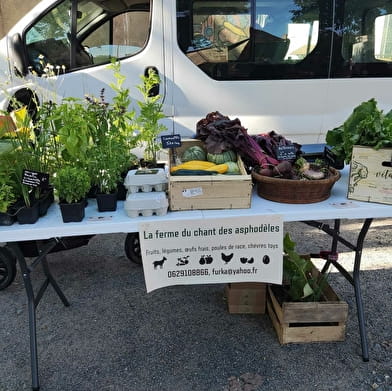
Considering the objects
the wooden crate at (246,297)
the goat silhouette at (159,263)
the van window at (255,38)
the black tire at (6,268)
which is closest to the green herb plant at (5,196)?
the goat silhouette at (159,263)

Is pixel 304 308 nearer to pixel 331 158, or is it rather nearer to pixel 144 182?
pixel 331 158

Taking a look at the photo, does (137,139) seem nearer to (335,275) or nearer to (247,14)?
(335,275)

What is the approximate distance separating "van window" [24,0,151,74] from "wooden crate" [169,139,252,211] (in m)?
2.33

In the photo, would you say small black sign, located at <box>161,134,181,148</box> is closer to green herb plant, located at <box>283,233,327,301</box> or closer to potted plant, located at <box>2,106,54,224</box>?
potted plant, located at <box>2,106,54,224</box>

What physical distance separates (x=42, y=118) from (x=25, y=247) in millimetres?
862

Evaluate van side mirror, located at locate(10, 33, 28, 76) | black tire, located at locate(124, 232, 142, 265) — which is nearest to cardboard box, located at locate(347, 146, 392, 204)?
black tire, located at locate(124, 232, 142, 265)

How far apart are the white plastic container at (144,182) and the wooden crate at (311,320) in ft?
3.16

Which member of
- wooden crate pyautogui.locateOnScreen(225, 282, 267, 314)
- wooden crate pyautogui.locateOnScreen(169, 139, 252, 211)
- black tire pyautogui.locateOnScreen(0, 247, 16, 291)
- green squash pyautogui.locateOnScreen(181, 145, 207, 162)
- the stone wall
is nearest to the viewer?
wooden crate pyautogui.locateOnScreen(169, 139, 252, 211)

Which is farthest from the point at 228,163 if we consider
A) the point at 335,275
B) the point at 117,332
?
the point at 335,275

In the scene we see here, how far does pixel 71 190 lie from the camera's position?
157cm

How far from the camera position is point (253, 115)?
12.3ft

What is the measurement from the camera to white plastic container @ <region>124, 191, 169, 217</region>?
63.5 inches

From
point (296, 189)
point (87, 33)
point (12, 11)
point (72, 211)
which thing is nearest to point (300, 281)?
point (296, 189)

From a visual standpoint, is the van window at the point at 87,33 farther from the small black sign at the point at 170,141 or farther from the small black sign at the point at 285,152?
the small black sign at the point at 285,152
